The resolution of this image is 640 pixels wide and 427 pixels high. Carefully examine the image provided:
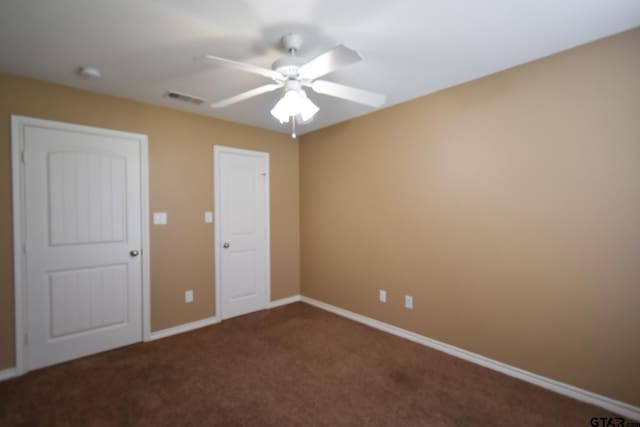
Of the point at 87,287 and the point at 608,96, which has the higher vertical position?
the point at 608,96

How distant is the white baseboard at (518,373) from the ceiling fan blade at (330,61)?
2549 mm

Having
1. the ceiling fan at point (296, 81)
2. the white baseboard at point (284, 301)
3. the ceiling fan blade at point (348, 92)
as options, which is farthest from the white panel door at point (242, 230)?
Result: the ceiling fan blade at point (348, 92)

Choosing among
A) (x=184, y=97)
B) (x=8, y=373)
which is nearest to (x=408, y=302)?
(x=184, y=97)

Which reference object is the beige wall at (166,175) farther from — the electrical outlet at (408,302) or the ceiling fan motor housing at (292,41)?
the electrical outlet at (408,302)

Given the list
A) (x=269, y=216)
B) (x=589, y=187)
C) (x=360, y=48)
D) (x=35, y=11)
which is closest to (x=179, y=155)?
(x=269, y=216)

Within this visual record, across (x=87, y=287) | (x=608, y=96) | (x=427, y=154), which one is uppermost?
(x=608, y=96)

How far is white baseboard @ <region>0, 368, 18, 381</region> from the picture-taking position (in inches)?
94.1

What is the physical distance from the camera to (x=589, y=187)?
2057mm

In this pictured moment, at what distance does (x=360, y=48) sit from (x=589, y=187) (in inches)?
71.4

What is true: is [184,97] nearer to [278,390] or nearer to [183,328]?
[183,328]

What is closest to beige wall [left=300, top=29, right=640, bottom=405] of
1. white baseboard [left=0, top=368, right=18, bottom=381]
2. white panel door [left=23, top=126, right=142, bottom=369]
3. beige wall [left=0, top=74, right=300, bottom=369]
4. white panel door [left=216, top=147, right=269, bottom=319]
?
white panel door [left=216, top=147, right=269, bottom=319]

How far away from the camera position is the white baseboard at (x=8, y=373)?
7.84ft

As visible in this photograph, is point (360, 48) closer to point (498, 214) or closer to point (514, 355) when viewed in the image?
point (498, 214)

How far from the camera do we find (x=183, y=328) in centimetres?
Answer: 333
